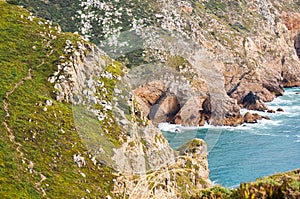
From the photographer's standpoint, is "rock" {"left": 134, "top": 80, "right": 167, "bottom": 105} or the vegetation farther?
"rock" {"left": 134, "top": 80, "right": 167, "bottom": 105}

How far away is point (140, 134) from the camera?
31.3 metres

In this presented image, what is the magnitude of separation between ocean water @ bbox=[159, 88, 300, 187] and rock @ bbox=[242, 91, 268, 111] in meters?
2.42

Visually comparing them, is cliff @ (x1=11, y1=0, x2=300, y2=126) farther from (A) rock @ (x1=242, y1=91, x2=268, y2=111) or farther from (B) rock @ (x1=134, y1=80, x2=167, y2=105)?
(B) rock @ (x1=134, y1=80, x2=167, y2=105)

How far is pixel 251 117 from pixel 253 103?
8477 mm

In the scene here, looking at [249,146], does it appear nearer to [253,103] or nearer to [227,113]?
[227,113]

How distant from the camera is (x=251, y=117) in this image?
65.6 metres

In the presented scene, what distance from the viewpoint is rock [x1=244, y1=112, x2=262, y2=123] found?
215ft

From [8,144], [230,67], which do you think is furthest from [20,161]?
[230,67]

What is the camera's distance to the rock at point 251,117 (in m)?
65.5

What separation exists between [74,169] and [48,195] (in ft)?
9.86

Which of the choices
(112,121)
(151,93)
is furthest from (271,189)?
(151,93)

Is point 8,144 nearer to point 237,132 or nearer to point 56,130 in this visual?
point 56,130

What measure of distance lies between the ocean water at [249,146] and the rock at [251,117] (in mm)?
1127

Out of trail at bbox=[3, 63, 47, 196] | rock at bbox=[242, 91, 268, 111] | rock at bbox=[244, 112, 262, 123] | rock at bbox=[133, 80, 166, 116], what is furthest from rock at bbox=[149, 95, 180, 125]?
trail at bbox=[3, 63, 47, 196]
